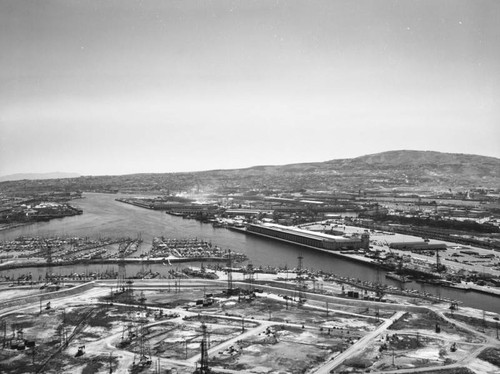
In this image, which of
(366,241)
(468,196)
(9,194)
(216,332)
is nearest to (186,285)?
(216,332)

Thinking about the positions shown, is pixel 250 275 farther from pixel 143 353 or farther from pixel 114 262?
pixel 143 353

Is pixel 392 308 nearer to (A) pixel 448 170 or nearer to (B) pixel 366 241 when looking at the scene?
(B) pixel 366 241

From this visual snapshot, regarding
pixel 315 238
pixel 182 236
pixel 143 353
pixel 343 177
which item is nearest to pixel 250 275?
pixel 143 353

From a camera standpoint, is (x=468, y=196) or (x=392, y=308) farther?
(x=468, y=196)

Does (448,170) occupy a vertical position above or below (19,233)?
above

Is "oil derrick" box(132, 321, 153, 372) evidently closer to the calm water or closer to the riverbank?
the calm water

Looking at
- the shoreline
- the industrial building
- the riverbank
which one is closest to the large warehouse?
the shoreline
